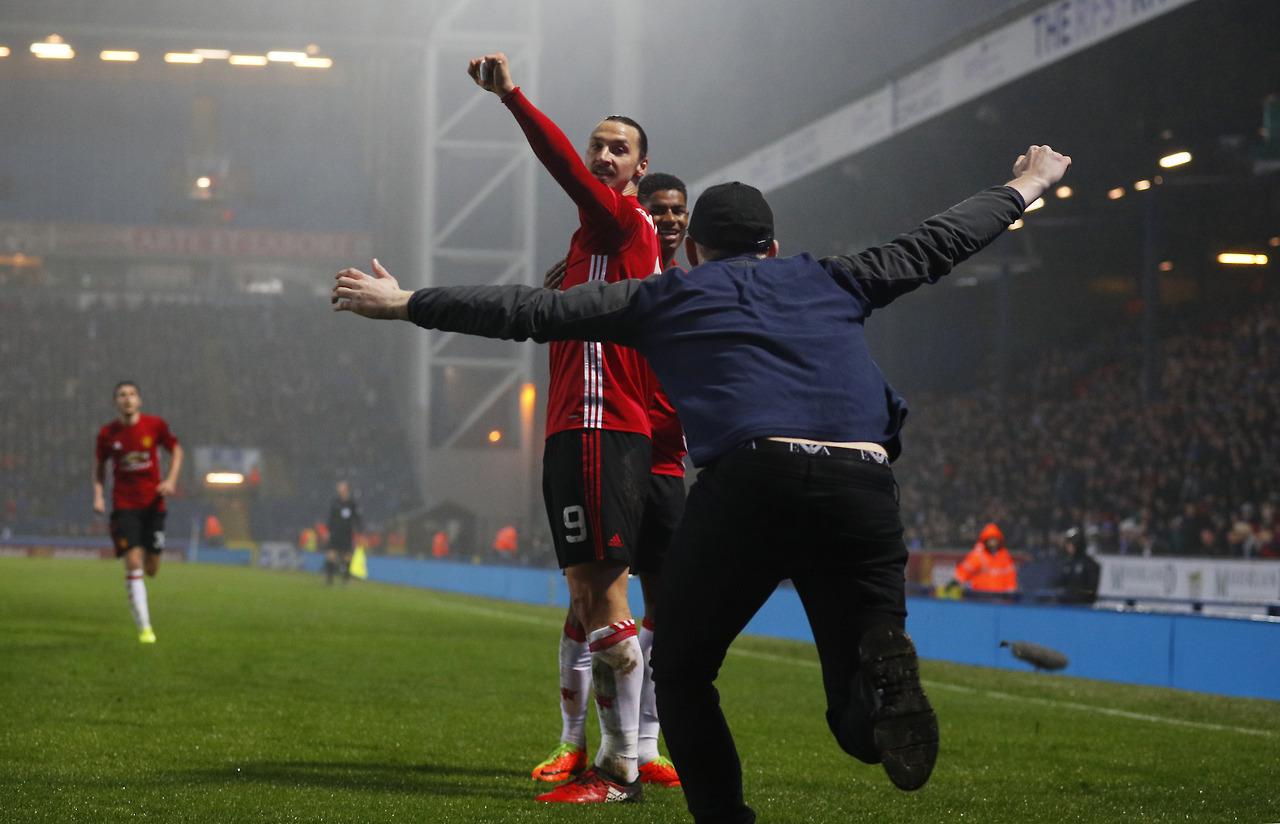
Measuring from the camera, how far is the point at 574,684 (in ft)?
18.4

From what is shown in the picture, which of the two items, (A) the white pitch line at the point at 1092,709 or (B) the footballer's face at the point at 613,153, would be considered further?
(A) the white pitch line at the point at 1092,709

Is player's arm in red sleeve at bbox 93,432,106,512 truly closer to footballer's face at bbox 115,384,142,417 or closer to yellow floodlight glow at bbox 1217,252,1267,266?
footballer's face at bbox 115,384,142,417

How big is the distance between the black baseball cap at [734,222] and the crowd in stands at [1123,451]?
16.1 m

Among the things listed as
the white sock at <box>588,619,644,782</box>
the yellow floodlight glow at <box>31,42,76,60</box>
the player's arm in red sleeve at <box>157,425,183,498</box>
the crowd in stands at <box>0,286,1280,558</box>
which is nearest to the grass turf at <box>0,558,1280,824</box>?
the white sock at <box>588,619,644,782</box>

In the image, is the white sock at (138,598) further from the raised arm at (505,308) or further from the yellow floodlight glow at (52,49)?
the yellow floodlight glow at (52,49)

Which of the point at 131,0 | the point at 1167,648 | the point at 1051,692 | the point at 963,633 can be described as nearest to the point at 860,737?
the point at 1051,692

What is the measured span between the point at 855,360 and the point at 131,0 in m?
45.0

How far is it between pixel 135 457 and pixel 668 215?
804 cm

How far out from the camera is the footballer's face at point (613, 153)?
16.6 feet

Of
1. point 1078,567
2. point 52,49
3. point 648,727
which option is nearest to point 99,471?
point 648,727

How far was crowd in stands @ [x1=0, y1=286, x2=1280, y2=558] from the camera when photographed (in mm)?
22328

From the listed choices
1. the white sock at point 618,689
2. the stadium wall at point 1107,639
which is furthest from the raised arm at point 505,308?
the stadium wall at point 1107,639

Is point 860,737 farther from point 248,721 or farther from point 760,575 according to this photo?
point 248,721

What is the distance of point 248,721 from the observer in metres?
7.20
